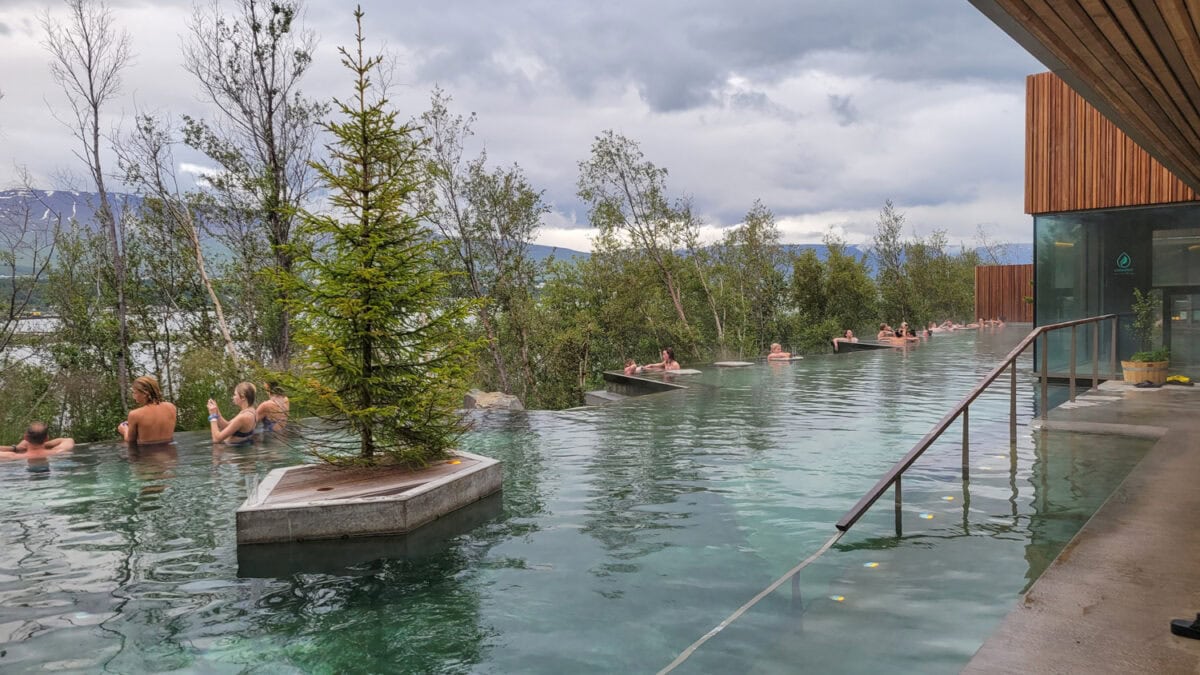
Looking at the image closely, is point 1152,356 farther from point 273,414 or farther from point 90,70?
point 90,70

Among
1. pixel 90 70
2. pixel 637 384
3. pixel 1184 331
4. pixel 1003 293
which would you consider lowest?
pixel 637 384

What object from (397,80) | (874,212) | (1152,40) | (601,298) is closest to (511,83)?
(397,80)

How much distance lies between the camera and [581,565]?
493 centimetres

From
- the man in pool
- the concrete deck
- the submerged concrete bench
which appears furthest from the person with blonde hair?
the concrete deck

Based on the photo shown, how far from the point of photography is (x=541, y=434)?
1062 cm

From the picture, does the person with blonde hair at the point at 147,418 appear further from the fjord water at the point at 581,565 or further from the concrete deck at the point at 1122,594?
the concrete deck at the point at 1122,594

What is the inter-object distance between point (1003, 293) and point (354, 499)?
3907 cm

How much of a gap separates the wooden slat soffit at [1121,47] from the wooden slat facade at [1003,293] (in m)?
35.3

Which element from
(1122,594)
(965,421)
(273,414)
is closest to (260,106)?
(273,414)

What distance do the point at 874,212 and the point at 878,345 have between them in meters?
13.5

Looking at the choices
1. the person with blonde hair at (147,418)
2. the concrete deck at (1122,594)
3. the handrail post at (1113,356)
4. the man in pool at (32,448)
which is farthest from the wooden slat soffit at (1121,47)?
the man in pool at (32,448)

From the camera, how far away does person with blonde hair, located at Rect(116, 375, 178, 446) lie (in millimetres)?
9953

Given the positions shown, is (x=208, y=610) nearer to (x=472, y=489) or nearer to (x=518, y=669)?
(x=518, y=669)

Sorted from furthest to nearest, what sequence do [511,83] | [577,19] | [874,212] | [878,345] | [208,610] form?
[874,212], [878,345], [511,83], [577,19], [208,610]
